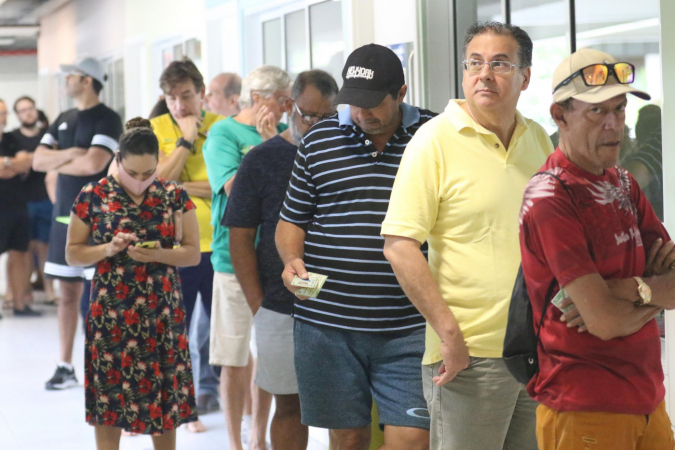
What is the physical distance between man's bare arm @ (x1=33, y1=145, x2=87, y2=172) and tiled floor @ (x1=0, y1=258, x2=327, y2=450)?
1.48 m

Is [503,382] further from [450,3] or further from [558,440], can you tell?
[450,3]

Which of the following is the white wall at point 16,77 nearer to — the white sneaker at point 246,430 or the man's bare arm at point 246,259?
the white sneaker at point 246,430

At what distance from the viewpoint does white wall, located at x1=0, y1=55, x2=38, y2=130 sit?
59.8 feet

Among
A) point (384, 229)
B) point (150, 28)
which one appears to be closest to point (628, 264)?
point (384, 229)

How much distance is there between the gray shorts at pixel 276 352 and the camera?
10.0 feet

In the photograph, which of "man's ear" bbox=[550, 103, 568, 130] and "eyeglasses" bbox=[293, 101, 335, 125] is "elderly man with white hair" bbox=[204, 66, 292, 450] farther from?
"man's ear" bbox=[550, 103, 568, 130]

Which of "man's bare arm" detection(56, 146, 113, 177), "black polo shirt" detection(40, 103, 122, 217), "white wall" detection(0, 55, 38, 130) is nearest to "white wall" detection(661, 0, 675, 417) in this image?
"black polo shirt" detection(40, 103, 122, 217)

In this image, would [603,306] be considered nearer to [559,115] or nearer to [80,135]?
[559,115]

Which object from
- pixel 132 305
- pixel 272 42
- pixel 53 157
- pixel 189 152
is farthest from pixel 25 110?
pixel 132 305

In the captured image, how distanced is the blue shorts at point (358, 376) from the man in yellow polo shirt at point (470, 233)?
0.79ft

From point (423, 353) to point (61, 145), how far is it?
3.98m

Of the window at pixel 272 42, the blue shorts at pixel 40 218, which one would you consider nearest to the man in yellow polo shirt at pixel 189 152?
the window at pixel 272 42

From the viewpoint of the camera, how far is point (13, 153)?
8.02 m

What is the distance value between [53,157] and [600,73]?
462cm
